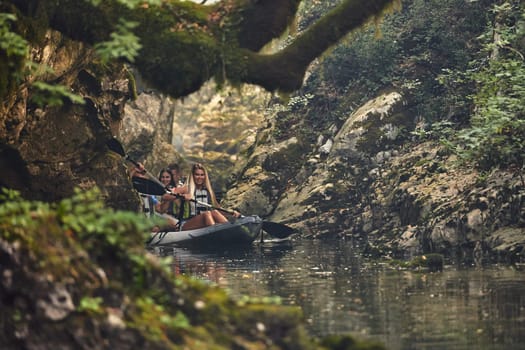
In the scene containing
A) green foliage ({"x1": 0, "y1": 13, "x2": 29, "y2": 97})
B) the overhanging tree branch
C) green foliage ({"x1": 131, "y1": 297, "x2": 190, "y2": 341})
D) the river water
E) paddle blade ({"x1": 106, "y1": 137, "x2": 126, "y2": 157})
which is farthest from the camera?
paddle blade ({"x1": 106, "y1": 137, "x2": 126, "y2": 157})

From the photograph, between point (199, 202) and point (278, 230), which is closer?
point (199, 202)

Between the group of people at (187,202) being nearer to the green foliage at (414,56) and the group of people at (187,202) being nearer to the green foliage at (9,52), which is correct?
the green foliage at (414,56)

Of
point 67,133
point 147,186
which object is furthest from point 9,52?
point 147,186

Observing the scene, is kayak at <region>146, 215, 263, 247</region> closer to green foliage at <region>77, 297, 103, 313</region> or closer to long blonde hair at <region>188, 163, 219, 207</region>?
long blonde hair at <region>188, 163, 219, 207</region>

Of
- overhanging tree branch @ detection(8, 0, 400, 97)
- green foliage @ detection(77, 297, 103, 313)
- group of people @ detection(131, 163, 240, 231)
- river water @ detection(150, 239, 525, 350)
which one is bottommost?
river water @ detection(150, 239, 525, 350)

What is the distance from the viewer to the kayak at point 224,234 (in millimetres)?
25344

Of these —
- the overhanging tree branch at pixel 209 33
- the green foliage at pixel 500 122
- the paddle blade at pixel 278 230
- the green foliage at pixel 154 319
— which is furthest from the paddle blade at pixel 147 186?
the green foliage at pixel 154 319

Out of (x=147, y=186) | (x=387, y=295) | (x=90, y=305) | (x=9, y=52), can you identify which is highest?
(x=9, y=52)

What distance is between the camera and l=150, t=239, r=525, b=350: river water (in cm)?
1023

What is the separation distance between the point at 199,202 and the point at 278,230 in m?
2.72

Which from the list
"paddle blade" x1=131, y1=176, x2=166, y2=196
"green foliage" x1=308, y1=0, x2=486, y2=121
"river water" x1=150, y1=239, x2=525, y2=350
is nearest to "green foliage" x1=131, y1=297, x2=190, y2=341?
"river water" x1=150, y1=239, x2=525, y2=350

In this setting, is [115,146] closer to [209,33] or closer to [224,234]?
[224,234]

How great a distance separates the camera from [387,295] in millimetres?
13703

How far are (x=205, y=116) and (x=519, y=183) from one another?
33.0 meters
